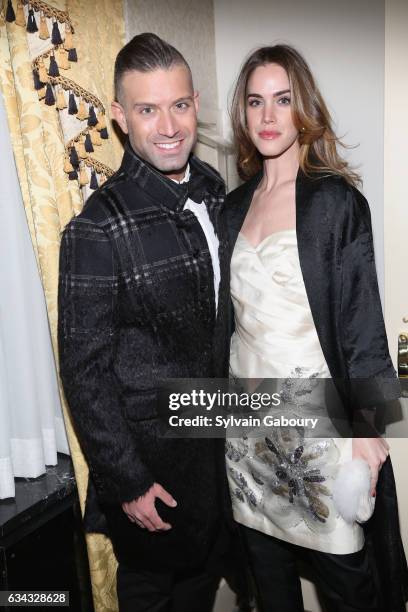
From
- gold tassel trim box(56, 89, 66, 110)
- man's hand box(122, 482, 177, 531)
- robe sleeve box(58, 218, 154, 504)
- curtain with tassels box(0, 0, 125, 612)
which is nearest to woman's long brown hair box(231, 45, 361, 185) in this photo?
curtain with tassels box(0, 0, 125, 612)

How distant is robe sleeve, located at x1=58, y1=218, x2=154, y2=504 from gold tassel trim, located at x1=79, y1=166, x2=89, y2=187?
0.29m

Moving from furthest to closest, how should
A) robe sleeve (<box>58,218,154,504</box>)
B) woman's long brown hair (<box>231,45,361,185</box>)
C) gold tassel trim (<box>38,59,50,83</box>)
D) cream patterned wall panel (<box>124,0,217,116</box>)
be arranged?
cream patterned wall panel (<box>124,0,217,116</box>)
woman's long brown hair (<box>231,45,361,185</box>)
gold tassel trim (<box>38,59,50,83</box>)
robe sleeve (<box>58,218,154,504</box>)

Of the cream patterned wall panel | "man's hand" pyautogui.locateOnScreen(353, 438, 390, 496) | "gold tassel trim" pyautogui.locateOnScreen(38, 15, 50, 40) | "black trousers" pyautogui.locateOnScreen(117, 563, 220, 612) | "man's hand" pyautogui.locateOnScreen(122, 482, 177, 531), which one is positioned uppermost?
the cream patterned wall panel

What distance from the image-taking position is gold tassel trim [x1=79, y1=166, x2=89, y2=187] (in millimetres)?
1685

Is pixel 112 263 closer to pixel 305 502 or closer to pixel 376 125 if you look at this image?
pixel 305 502

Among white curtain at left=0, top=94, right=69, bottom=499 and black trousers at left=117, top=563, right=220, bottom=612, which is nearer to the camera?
white curtain at left=0, top=94, right=69, bottom=499

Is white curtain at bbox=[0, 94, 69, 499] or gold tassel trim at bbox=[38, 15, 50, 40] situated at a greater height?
gold tassel trim at bbox=[38, 15, 50, 40]

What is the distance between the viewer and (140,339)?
1522mm

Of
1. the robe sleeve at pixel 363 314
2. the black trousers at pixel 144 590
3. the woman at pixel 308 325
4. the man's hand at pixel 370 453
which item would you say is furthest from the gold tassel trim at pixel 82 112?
the black trousers at pixel 144 590

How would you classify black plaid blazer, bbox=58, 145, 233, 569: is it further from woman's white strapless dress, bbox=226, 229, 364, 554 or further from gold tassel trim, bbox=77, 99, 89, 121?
gold tassel trim, bbox=77, 99, 89, 121

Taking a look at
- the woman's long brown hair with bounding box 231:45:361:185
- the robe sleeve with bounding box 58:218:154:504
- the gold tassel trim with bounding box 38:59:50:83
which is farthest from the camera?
the woman's long brown hair with bounding box 231:45:361:185

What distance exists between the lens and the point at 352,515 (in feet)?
5.07

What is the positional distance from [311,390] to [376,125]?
1040mm

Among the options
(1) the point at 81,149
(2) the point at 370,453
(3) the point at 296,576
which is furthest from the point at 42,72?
(3) the point at 296,576
